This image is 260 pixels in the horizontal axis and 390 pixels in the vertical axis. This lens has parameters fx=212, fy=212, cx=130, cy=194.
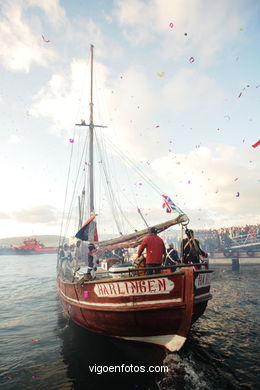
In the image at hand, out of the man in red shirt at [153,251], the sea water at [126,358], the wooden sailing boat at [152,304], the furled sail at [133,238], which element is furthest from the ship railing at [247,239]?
the wooden sailing boat at [152,304]

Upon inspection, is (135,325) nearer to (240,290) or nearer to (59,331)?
(59,331)

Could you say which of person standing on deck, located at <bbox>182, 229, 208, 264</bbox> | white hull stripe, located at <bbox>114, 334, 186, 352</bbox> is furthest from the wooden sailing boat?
person standing on deck, located at <bbox>182, 229, 208, 264</bbox>

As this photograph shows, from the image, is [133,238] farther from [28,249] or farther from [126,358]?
[28,249]

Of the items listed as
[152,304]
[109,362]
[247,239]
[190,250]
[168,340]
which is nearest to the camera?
[152,304]

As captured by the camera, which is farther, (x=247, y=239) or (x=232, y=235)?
(x=232, y=235)

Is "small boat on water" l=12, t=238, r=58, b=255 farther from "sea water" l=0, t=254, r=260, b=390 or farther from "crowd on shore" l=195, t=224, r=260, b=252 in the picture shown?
"sea water" l=0, t=254, r=260, b=390

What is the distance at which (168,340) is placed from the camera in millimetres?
5469

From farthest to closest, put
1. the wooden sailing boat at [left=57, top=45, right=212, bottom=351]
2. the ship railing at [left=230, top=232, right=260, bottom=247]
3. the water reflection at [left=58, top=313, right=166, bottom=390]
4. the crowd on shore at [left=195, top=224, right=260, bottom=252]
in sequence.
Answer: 1. the crowd on shore at [left=195, top=224, right=260, bottom=252]
2. the ship railing at [left=230, top=232, right=260, bottom=247]
3. the wooden sailing boat at [left=57, top=45, right=212, bottom=351]
4. the water reflection at [left=58, top=313, right=166, bottom=390]

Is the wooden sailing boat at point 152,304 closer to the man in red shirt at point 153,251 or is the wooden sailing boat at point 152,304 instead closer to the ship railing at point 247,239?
the man in red shirt at point 153,251

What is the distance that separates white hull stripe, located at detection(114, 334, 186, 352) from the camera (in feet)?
17.5

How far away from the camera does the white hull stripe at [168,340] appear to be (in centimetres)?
534

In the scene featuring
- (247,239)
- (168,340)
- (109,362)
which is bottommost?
(109,362)

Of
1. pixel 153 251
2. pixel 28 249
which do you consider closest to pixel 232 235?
pixel 153 251

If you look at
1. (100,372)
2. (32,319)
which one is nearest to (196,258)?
(100,372)
